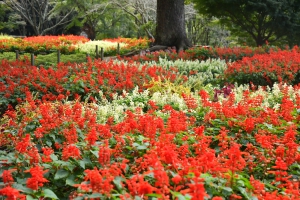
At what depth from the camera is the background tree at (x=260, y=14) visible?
18438mm

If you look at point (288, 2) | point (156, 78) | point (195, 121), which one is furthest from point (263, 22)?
point (195, 121)

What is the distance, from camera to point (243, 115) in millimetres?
4340

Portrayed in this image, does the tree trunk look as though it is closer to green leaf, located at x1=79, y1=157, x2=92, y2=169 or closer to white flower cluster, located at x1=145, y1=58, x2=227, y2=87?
white flower cluster, located at x1=145, y1=58, x2=227, y2=87

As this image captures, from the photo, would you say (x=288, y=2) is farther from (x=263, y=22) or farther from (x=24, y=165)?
(x=24, y=165)

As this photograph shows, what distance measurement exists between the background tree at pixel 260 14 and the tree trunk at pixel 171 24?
3935mm

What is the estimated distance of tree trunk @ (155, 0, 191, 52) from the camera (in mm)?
15585

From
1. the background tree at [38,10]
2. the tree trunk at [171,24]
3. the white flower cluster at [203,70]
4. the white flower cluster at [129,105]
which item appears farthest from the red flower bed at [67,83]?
the background tree at [38,10]

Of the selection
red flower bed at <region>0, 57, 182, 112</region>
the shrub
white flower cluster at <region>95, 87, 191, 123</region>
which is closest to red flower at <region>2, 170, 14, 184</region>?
white flower cluster at <region>95, 87, 191, 123</region>

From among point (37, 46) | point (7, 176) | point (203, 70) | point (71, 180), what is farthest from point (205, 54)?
point (7, 176)

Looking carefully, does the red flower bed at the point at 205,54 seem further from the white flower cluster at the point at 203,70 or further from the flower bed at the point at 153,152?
the flower bed at the point at 153,152

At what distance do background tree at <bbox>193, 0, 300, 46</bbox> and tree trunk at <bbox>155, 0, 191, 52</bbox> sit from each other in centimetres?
393

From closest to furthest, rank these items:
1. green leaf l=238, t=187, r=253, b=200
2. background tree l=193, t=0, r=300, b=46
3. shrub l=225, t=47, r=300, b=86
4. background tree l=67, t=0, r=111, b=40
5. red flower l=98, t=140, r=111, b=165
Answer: green leaf l=238, t=187, r=253, b=200 < red flower l=98, t=140, r=111, b=165 < shrub l=225, t=47, r=300, b=86 < background tree l=193, t=0, r=300, b=46 < background tree l=67, t=0, r=111, b=40

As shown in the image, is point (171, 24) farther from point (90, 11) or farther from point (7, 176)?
point (7, 176)

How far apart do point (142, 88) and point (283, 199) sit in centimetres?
547
